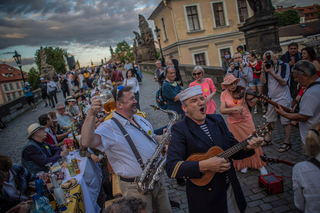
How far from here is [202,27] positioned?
2192cm

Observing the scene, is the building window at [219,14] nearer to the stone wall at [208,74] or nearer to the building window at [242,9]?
the building window at [242,9]

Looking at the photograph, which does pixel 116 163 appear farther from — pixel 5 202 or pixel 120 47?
pixel 120 47

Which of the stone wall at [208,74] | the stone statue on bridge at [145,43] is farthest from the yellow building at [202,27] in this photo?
the stone wall at [208,74]

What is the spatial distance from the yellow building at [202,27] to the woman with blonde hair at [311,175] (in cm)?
2027

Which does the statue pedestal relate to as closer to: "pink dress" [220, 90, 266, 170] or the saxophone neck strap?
"pink dress" [220, 90, 266, 170]

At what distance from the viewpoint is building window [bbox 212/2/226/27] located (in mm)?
22328

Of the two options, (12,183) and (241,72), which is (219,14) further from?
(12,183)

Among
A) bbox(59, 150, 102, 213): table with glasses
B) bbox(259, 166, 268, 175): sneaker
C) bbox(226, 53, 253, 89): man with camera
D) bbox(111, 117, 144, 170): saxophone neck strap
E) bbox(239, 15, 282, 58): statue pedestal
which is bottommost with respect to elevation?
bbox(259, 166, 268, 175): sneaker

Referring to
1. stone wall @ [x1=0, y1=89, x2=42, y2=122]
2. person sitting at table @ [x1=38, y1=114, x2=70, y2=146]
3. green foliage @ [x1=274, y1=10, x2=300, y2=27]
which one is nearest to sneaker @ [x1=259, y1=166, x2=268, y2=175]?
person sitting at table @ [x1=38, y1=114, x2=70, y2=146]

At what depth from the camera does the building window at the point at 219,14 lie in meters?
22.3

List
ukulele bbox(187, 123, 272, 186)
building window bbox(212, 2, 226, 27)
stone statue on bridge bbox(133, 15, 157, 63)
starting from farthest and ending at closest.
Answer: stone statue on bridge bbox(133, 15, 157, 63), building window bbox(212, 2, 226, 27), ukulele bbox(187, 123, 272, 186)

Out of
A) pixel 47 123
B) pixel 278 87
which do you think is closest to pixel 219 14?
pixel 278 87

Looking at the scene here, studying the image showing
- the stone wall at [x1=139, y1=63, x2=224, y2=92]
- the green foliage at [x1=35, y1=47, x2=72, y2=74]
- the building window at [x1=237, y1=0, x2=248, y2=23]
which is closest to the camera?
the stone wall at [x1=139, y1=63, x2=224, y2=92]

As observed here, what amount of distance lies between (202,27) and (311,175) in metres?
22.6
